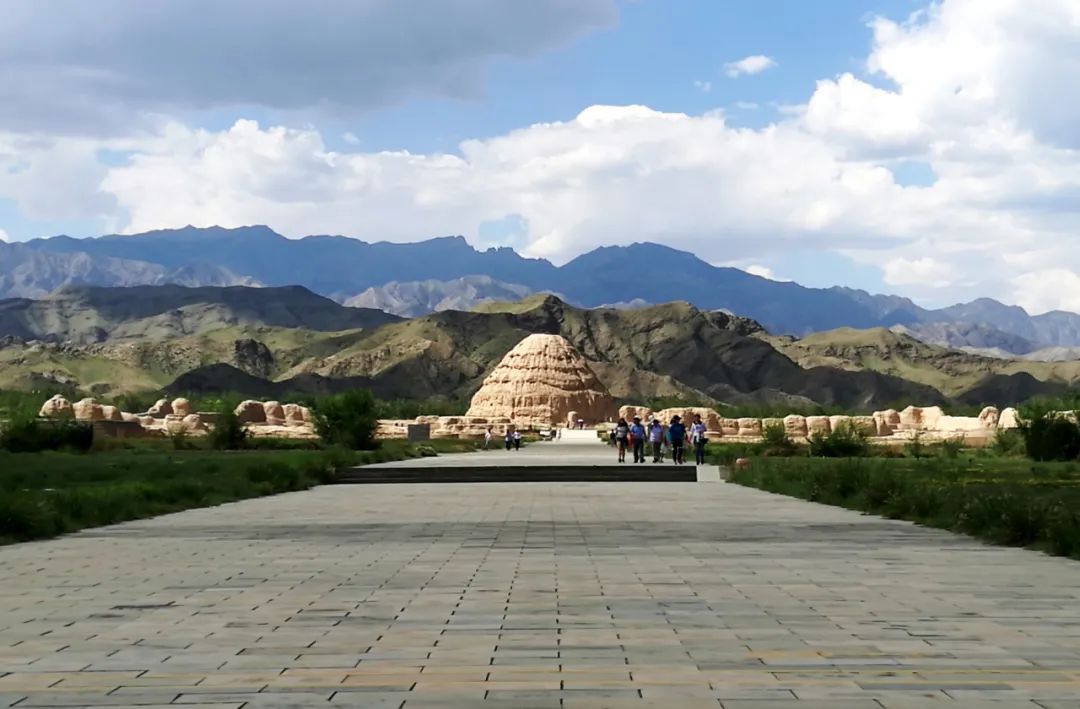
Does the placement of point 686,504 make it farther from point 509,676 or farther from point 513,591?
point 509,676

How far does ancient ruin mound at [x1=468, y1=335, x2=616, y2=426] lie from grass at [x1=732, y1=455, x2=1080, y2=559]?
56.1 meters

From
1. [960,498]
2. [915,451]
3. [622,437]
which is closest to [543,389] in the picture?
[915,451]

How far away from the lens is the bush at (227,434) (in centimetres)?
4203

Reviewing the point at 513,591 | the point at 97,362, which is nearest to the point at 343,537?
the point at 513,591

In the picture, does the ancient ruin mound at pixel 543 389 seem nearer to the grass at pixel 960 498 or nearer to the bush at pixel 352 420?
the bush at pixel 352 420

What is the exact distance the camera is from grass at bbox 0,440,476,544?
1245 centimetres

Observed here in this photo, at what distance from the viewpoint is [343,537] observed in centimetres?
1209

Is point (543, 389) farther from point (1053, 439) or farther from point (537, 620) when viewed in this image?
point (537, 620)

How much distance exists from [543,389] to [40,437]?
46.6m

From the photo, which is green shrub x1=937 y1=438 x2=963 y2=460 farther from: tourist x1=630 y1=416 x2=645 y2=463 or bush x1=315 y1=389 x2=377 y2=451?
bush x1=315 y1=389 x2=377 y2=451

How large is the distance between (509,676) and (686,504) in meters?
12.3

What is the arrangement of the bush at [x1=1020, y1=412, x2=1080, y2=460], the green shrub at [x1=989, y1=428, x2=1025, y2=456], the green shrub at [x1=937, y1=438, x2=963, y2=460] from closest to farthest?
the bush at [x1=1020, y1=412, x2=1080, y2=460] → the green shrub at [x1=937, y1=438, x2=963, y2=460] → the green shrub at [x1=989, y1=428, x2=1025, y2=456]

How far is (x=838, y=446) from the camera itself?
38.6m

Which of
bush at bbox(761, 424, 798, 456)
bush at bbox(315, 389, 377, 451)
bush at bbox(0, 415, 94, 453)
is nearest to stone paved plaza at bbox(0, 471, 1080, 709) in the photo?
bush at bbox(761, 424, 798, 456)
